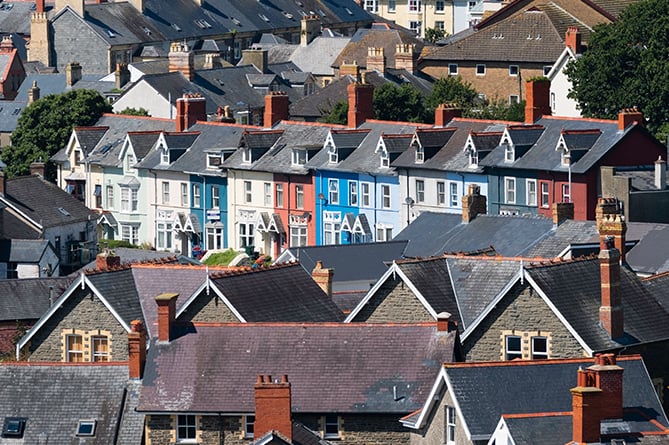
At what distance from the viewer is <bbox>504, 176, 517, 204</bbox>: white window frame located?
353ft

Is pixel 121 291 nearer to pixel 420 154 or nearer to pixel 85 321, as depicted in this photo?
pixel 85 321

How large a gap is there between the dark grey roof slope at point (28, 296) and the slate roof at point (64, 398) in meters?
15.0

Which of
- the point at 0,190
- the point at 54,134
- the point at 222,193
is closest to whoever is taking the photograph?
the point at 0,190

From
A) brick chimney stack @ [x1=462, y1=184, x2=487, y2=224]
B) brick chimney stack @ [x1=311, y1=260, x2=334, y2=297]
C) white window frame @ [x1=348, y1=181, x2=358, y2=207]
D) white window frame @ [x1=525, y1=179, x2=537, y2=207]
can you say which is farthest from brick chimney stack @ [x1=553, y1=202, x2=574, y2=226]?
white window frame @ [x1=348, y1=181, x2=358, y2=207]

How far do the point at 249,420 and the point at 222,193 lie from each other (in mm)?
61671

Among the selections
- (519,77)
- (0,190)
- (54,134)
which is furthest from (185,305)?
(519,77)

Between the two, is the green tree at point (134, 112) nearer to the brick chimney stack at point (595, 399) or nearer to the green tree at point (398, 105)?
the green tree at point (398, 105)

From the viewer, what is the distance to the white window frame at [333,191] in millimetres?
114312

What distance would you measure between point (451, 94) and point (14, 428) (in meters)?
81.2

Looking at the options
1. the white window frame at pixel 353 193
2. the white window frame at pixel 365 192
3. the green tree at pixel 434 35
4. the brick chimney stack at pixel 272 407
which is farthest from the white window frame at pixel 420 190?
the green tree at pixel 434 35

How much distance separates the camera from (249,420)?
58.0 meters

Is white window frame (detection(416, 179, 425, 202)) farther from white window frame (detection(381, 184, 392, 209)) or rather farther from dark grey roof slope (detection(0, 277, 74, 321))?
dark grey roof slope (detection(0, 277, 74, 321))

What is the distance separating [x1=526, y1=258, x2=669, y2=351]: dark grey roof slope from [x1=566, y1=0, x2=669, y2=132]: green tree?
191 ft

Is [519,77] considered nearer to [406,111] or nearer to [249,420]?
[406,111]
